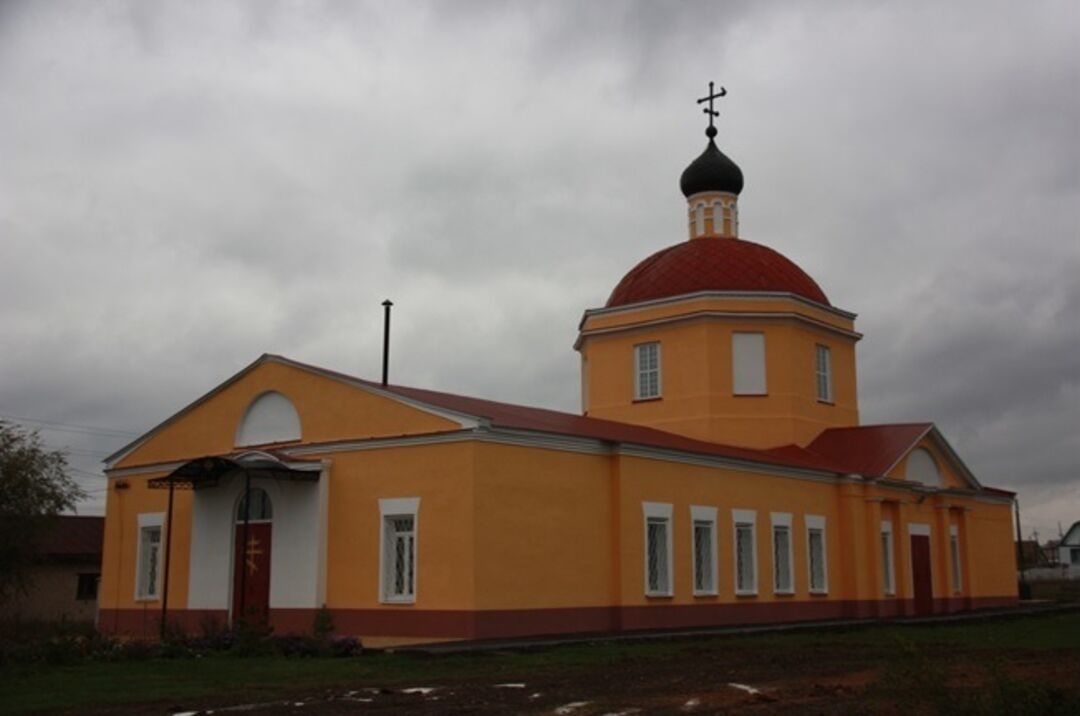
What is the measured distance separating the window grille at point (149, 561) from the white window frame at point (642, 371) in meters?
12.2

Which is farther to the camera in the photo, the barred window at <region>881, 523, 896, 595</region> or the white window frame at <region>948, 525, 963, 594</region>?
the white window frame at <region>948, 525, 963, 594</region>

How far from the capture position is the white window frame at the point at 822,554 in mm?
27578

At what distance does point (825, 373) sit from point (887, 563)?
533cm

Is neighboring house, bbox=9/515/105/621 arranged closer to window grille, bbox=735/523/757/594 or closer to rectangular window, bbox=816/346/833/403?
window grille, bbox=735/523/757/594

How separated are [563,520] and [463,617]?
9.20 feet

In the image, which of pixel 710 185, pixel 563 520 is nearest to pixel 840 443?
pixel 710 185

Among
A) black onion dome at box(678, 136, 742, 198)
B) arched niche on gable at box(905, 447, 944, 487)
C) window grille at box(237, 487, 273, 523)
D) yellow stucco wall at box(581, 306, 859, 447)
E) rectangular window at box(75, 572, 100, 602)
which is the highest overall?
black onion dome at box(678, 136, 742, 198)

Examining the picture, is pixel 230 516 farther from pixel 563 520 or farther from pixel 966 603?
pixel 966 603

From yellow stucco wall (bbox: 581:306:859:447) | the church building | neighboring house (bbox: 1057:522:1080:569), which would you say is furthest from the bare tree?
neighboring house (bbox: 1057:522:1080:569)

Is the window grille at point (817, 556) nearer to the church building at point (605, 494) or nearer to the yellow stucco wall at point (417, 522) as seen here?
the church building at point (605, 494)

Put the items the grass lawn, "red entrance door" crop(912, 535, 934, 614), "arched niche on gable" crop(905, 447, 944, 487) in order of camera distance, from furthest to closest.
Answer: "arched niche on gable" crop(905, 447, 944, 487) → "red entrance door" crop(912, 535, 934, 614) → the grass lawn

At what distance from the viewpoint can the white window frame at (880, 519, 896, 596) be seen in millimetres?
29016

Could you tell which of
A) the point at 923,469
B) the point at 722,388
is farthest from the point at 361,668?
the point at 923,469

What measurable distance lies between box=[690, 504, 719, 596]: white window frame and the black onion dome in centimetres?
1223
